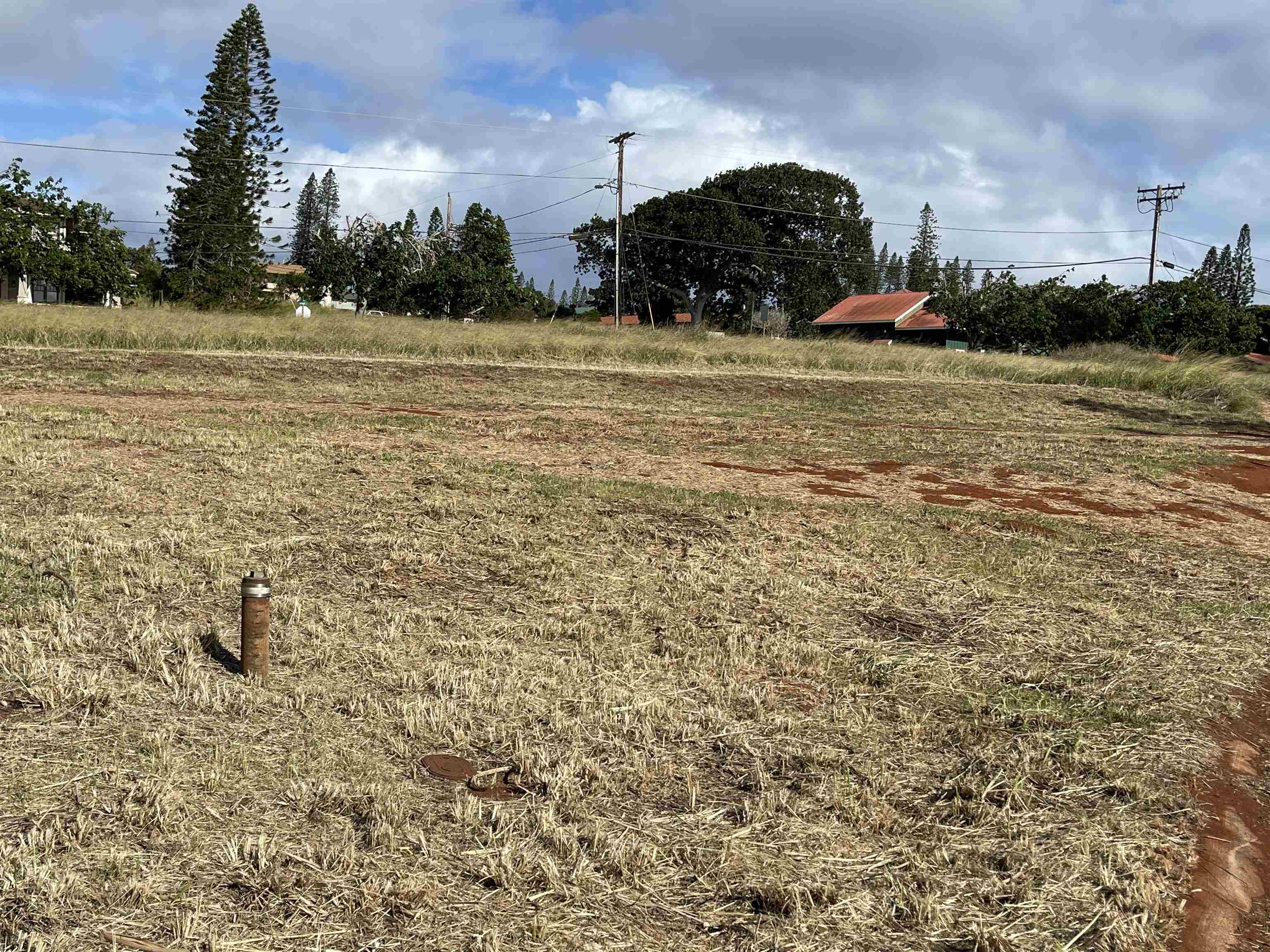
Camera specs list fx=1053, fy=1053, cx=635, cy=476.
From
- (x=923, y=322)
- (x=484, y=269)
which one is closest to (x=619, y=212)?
(x=484, y=269)

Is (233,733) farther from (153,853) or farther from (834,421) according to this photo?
(834,421)

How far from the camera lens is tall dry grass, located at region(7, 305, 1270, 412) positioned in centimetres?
2241

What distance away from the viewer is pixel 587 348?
87.4ft

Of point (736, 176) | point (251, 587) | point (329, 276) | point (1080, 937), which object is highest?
point (736, 176)

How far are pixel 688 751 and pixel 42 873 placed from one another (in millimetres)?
2127

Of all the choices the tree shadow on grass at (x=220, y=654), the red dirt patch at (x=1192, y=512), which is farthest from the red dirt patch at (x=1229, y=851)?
the red dirt patch at (x=1192, y=512)

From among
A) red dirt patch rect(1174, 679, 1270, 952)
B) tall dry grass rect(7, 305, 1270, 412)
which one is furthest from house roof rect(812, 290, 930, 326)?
red dirt patch rect(1174, 679, 1270, 952)

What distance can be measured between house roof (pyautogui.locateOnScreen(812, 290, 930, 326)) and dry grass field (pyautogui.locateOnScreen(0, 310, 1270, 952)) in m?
66.5

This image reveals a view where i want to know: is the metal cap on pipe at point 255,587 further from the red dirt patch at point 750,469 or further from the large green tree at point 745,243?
the large green tree at point 745,243

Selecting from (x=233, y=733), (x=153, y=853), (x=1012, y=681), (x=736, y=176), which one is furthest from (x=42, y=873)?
(x=736, y=176)

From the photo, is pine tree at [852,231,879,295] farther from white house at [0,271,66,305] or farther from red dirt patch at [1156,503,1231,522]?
red dirt patch at [1156,503,1231,522]

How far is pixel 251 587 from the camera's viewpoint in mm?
4211

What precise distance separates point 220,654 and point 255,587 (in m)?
0.64

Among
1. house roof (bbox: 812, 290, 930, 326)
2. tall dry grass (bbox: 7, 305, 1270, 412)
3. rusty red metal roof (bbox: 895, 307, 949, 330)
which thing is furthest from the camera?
house roof (bbox: 812, 290, 930, 326)
